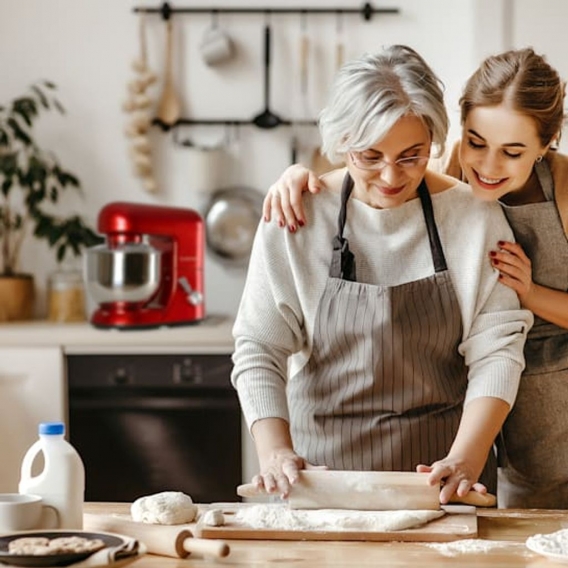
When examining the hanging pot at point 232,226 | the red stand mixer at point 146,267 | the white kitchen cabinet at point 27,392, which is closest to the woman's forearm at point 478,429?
the red stand mixer at point 146,267

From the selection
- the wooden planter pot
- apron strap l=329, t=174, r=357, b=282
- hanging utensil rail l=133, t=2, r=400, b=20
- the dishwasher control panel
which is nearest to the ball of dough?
apron strap l=329, t=174, r=357, b=282

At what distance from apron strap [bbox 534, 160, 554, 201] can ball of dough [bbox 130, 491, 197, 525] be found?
0.82 metres

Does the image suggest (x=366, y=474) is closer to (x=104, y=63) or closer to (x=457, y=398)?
(x=457, y=398)

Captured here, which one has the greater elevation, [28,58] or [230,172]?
[28,58]

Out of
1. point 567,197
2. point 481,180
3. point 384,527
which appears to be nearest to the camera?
point 384,527

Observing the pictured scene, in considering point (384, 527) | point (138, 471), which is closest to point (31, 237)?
point (138, 471)

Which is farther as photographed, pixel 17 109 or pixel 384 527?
pixel 17 109

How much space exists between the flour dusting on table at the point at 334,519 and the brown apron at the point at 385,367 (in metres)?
0.25

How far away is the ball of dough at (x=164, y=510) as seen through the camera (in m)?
1.62

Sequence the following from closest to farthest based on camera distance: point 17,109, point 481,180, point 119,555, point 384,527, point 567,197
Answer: point 119,555
point 384,527
point 481,180
point 567,197
point 17,109

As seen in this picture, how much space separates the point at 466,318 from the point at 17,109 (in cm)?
210

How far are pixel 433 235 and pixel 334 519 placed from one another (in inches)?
20.5

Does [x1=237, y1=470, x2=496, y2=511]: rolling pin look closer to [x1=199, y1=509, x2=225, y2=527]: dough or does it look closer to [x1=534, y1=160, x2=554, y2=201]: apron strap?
[x1=199, y1=509, x2=225, y2=527]: dough

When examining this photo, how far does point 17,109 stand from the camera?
3543 mm
